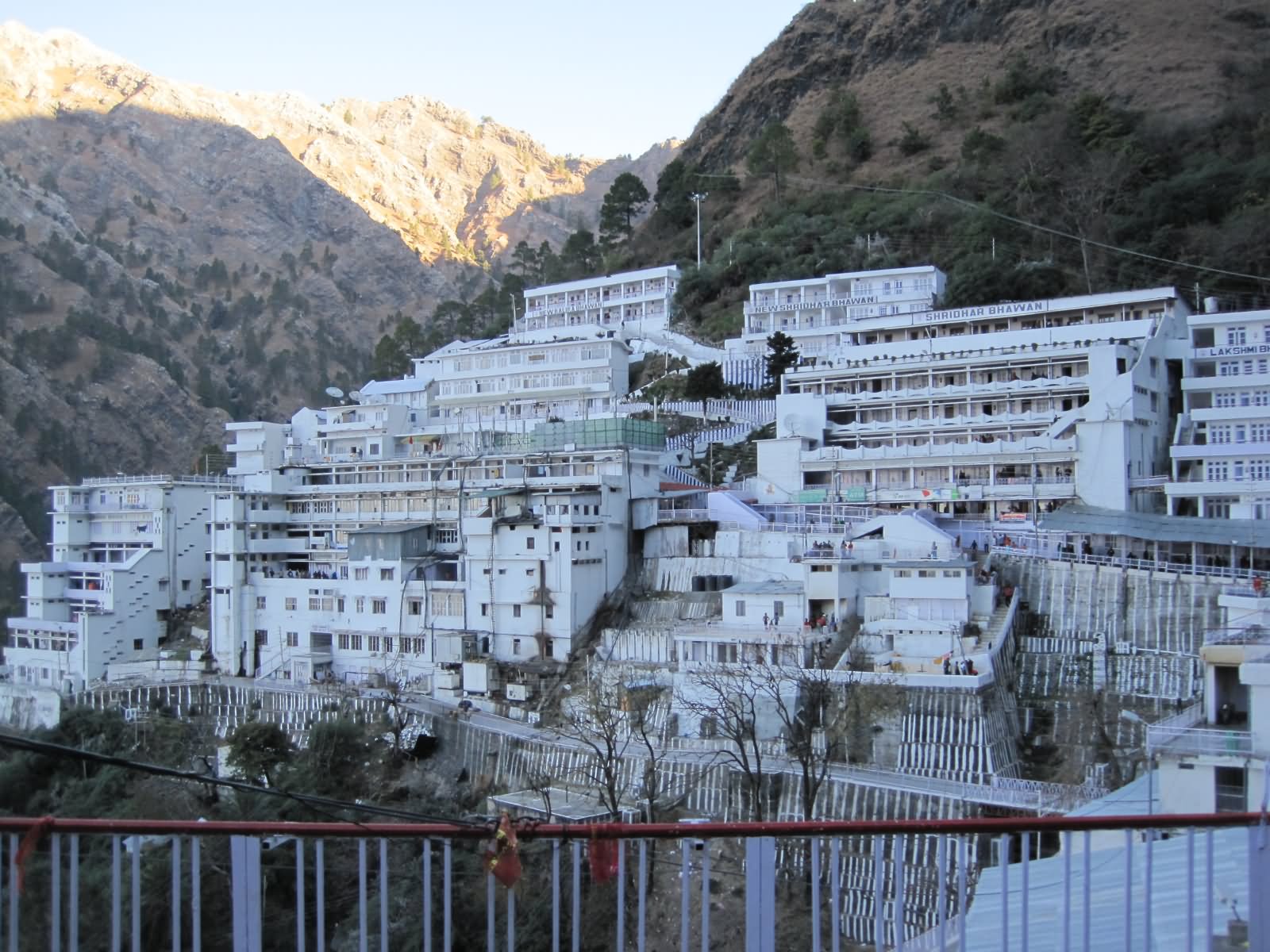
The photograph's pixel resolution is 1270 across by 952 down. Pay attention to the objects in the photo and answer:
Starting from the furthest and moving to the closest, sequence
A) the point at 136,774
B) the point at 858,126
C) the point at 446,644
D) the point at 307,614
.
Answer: the point at 858,126 → the point at 307,614 → the point at 446,644 → the point at 136,774

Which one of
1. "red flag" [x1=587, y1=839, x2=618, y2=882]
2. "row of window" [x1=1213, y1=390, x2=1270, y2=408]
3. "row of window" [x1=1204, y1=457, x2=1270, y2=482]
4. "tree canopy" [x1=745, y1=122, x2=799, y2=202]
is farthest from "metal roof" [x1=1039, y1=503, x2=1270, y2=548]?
"tree canopy" [x1=745, y1=122, x2=799, y2=202]

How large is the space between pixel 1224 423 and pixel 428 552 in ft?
69.7

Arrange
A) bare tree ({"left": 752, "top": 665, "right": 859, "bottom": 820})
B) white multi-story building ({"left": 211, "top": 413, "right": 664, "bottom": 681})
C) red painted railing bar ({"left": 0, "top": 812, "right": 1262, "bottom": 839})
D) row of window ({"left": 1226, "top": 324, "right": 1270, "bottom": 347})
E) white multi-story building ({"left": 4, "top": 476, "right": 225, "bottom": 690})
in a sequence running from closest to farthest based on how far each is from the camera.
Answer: red painted railing bar ({"left": 0, "top": 812, "right": 1262, "bottom": 839})
bare tree ({"left": 752, "top": 665, "right": 859, "bottom": 820})
white multi-story building ({"left": 211, "top": 413, "right": 664, "bottom": 681})
row of window ({"left": 1226, "top": 324, "right": 1270, "bottom": 347})
white multi-story building ({"left": 4, "top": 476, "right": 225, "bottom": 690})

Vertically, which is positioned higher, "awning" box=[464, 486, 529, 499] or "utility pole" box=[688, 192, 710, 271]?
"utility pole" box=[688, 192, 710, 271]

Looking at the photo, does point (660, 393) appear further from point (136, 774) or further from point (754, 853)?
point (754, 853)

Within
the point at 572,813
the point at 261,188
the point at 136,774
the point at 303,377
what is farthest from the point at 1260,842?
the point at 261,188

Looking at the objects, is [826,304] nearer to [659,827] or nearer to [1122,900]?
[1122,900]

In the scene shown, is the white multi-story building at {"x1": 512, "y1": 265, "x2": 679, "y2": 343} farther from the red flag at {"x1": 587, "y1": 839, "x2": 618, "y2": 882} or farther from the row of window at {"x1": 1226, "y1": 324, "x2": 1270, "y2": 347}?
the red flag at {"x1": 587, "y1": 839, "x2": 618, "y2": 882}

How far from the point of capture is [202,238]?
340ft

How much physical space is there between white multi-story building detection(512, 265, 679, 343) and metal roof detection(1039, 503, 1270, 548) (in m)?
24.0

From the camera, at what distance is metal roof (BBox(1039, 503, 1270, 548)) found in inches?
965

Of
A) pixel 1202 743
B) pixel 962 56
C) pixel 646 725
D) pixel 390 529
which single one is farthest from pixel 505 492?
pixel 962 56

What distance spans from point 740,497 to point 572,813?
41.9 ft

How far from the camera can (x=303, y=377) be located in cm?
8600
